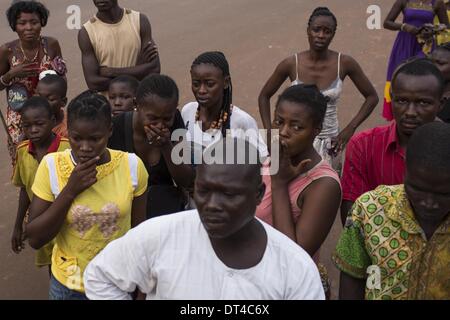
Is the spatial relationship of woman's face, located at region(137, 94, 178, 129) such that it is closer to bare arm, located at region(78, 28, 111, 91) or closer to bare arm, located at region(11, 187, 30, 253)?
bare arm, located at region(11, 187, 30, 253)

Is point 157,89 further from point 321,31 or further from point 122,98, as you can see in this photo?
point 321,31

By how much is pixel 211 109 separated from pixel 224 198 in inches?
74.5

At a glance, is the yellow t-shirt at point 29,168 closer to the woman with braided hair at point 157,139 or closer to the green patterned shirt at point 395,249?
the woman with braided hair at point 157,139

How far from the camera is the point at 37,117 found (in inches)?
143

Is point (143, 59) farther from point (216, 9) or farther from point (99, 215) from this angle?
point (216, 9)

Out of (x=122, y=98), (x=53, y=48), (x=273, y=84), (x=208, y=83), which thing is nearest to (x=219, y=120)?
(x=208, y=83)

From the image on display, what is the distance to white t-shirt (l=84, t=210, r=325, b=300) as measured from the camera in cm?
187

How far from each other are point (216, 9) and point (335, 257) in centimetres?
941

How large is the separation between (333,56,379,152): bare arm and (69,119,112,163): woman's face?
2.10 meters

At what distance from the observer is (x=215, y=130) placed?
148 inches

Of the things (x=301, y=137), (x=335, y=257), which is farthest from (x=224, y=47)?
(x=335, y=257)

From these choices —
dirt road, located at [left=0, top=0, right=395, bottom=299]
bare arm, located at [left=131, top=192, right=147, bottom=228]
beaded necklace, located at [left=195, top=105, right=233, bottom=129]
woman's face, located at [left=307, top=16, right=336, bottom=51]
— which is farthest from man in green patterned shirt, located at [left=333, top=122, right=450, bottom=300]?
dirt road, located at [left=0, top=0, right=395, bottom=299]

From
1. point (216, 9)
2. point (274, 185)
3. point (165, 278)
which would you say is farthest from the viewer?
point (216, 9)

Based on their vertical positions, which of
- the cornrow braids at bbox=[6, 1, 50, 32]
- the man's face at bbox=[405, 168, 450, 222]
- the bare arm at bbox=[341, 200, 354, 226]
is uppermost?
the cornrow braids at bbox=[6, 1, 50, 32]
